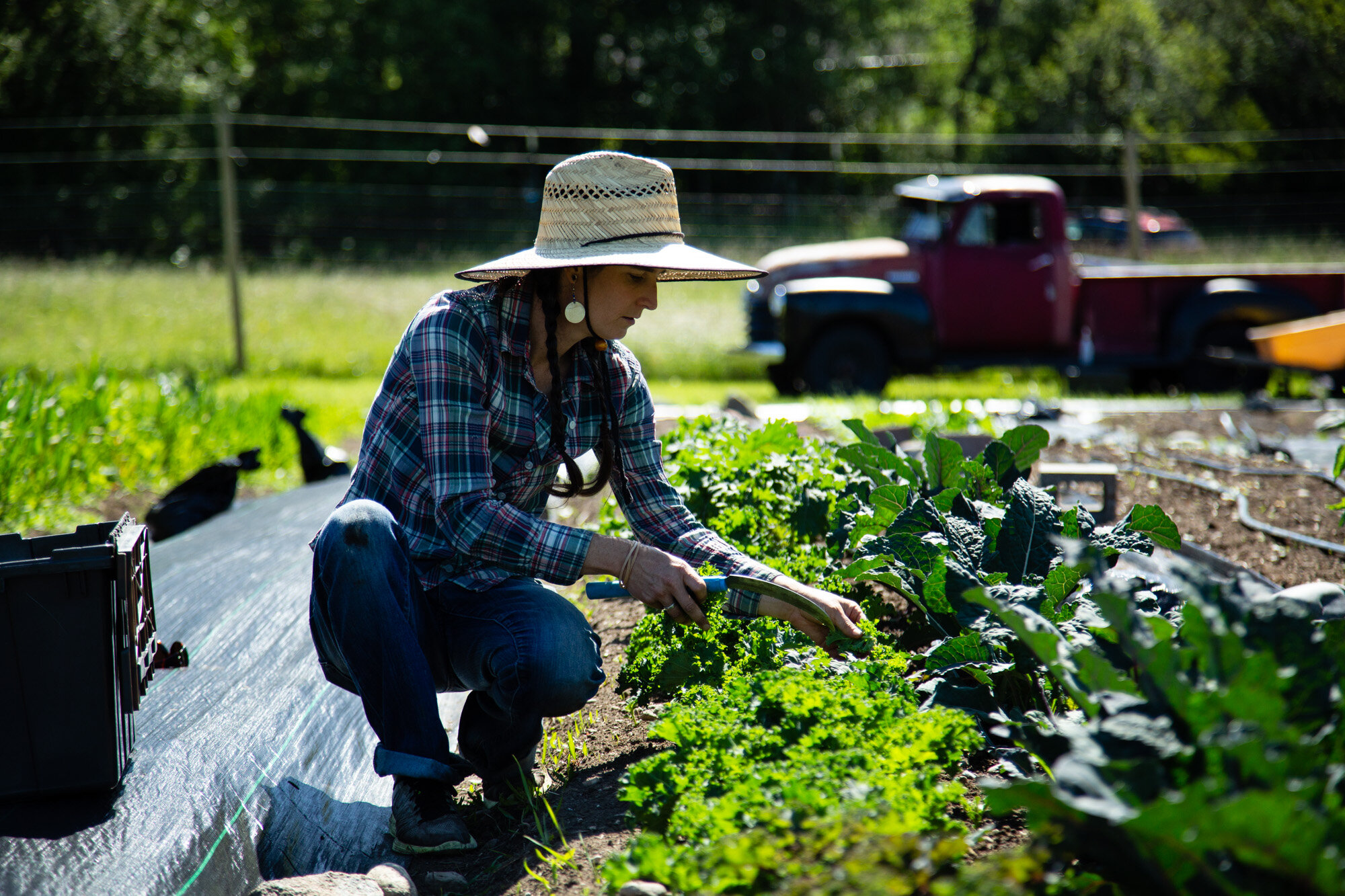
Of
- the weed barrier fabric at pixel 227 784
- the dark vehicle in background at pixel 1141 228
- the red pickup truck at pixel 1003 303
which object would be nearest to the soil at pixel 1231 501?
the weed barrier fabric at pixel 227 784

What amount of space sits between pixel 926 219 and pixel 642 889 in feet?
28.1

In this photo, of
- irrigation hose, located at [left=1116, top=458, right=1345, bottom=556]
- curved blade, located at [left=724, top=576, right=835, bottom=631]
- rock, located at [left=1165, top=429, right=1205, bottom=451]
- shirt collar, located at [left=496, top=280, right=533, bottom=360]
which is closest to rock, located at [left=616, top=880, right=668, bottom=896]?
curved blade, located at [left=724, top=576, right=835, bottom=631]

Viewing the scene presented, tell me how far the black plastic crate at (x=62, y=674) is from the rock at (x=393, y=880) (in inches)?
21.3

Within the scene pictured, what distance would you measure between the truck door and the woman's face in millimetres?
7512

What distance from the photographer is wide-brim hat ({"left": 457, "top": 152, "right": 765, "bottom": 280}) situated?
2.21m

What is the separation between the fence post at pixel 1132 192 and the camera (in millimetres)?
11375

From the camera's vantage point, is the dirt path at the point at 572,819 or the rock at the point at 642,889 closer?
the rock at the point at 642,889

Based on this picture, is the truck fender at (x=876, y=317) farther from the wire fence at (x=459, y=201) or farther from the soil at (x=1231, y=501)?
the soil at (x=1231, y=501)

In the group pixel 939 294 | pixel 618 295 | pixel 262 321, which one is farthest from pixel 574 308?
pixel 262 321

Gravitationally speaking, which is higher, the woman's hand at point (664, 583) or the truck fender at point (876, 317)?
the woman's hand at point (664, 583)

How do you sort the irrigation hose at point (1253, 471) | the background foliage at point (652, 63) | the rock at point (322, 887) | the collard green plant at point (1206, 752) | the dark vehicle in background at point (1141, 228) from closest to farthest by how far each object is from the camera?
the collard green plant at point (1206, 752) → the rock at point (322, 887) → the irrigation hose at point (1253, 471) → the dark vehicle in background at point (1141, 228) → the background foliage at point (652, 63)

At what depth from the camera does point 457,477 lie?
2145 mm

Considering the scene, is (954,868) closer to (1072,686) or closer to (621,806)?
(1072,686)

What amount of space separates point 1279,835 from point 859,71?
96.1 feet
